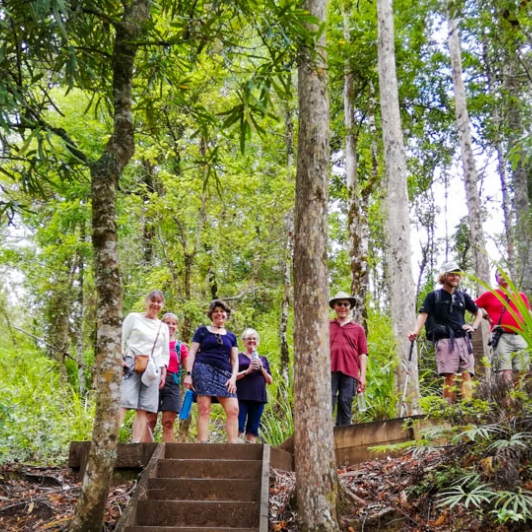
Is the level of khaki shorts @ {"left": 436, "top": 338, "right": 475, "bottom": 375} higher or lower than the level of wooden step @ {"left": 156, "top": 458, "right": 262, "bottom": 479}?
higher

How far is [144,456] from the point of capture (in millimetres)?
5844

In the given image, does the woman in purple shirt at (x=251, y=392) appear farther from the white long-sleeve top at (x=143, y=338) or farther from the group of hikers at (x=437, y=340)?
the white long-sleeve top at (x=143, y=338)

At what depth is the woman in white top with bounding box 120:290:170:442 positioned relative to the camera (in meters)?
6.21

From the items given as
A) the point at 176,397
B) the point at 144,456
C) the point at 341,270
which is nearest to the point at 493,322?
the point at 176,397

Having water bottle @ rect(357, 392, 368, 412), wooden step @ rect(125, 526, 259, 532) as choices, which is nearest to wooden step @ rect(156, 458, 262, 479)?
wooden step @ rect(125, 526, 259, 532)

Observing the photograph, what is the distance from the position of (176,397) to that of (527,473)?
4125 mm

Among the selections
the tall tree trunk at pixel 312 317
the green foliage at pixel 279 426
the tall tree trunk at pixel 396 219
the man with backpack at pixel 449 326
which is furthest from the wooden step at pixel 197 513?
the tall tree trunk at pixel 396 219

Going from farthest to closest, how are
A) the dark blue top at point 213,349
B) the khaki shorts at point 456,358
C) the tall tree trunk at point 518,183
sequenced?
1. the tall tree trunk at point 518,183
2. the khaki shorts at point 456,358
3. the dark blue top at point 213,349

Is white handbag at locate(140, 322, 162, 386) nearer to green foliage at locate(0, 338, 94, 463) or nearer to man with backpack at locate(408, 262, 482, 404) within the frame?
green foliage at locate(0, 338, 94, 463)

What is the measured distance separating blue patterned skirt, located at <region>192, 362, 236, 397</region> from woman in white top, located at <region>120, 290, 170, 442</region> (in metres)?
0.40

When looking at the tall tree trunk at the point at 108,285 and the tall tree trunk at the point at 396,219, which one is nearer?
the tall tree trunk at the point at 108,285

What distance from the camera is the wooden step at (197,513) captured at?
16.5ft

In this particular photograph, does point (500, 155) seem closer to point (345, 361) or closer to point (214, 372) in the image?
point (345, 361)

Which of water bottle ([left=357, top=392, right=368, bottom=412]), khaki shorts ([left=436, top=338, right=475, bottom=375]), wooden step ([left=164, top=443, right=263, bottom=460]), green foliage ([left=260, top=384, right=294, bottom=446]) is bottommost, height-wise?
wooden step ([left=164, top=443, right=263, bottom=460])
